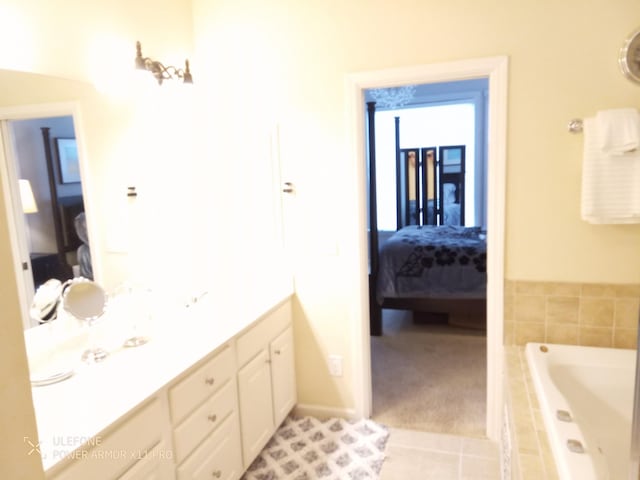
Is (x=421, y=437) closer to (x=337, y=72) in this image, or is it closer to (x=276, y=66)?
(x=337, y=72)

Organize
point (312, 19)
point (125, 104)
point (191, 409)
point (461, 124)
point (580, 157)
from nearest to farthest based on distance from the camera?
point (191, 409), point (580, 157), point (125, 104), point (312, 19), point (461, 124)

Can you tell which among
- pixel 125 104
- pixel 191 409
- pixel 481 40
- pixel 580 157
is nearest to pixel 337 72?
pixel 481 40

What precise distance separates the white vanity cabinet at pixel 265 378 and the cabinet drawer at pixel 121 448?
599 millimetres

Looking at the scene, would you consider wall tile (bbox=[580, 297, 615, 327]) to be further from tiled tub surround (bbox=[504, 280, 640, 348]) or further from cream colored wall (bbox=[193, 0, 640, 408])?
cream colored wall (bbox=[193, 0, 640, 408])

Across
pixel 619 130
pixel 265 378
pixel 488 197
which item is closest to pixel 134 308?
pixel 265 378

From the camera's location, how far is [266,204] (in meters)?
2.65

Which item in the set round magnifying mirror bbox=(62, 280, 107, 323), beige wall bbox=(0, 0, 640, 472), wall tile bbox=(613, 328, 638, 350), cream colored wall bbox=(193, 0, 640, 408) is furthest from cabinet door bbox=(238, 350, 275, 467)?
wall tile bbox=(613, 328, 638, 350)

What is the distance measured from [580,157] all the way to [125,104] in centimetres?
223

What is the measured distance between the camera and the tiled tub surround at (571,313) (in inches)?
85.0

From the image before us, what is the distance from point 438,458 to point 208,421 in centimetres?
125

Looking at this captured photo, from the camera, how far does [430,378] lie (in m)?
3.22

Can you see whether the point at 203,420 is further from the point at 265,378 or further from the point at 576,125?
the point at 576,125

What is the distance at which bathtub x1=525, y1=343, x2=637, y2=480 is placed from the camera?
1838 mm

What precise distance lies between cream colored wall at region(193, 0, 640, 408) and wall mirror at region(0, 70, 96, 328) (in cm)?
98
